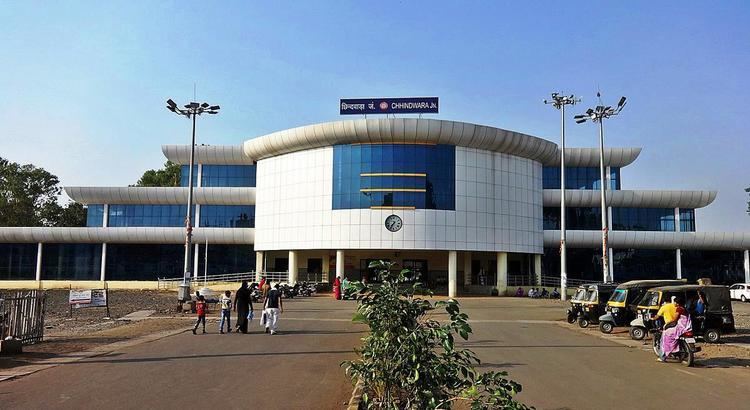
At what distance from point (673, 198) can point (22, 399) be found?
57906 millimetres

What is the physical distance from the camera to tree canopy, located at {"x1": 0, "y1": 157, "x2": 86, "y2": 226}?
75.4 meters

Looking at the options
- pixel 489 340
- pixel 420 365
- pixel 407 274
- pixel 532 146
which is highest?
pixel 532 146

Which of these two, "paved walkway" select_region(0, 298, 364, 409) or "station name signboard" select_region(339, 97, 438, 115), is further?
"station name signboard" select_region(339, 97, 438, 115)

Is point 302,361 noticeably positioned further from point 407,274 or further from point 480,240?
point 480,240

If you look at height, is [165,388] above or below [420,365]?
below

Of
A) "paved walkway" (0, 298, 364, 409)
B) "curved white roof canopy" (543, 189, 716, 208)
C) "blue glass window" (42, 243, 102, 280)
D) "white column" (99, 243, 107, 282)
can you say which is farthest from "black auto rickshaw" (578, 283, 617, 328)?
"blue glass window" (42, 243, 102, 280)

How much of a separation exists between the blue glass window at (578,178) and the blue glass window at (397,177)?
16.3m

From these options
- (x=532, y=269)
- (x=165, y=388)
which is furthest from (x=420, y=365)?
(x=532, y=269)

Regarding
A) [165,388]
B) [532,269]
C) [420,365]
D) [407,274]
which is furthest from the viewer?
[532,269]

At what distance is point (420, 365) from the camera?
5.62 m

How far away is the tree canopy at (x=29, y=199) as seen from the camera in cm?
7538

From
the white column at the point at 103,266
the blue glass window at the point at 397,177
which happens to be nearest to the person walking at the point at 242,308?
the blue glass window at the point at 397,177

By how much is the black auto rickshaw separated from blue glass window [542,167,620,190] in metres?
36.5

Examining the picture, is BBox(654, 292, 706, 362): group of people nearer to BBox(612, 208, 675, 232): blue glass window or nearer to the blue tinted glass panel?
BBox(612, 208, 675, 232): blue glass window
